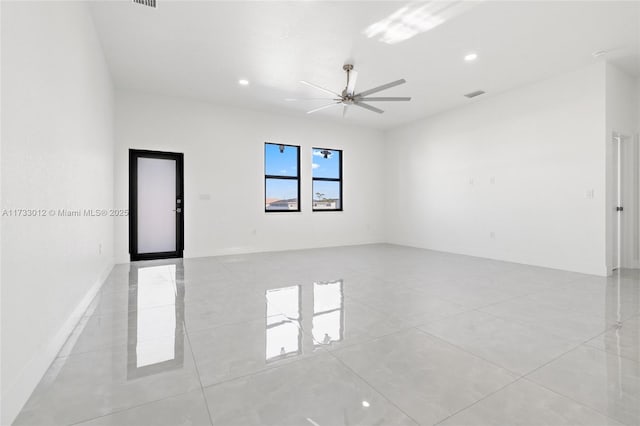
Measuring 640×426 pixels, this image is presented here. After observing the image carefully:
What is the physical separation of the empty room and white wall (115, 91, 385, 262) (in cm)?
4

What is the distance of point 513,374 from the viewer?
1682mm

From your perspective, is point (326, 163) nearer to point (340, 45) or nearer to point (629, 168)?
point (340, 45)

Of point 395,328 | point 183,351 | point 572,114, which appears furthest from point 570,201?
point 183,351

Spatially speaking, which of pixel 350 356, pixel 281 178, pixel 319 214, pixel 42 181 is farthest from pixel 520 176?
pixel 42 181

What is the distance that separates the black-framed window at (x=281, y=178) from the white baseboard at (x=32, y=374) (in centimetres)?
444

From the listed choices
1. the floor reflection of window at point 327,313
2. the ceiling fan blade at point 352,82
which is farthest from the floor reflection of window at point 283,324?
the ceiling fan blade at point 352,82

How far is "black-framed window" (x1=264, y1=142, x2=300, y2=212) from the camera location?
21.6 feet

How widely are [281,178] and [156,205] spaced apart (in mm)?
2537

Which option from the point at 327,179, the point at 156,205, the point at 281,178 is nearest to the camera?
the point at 156,205

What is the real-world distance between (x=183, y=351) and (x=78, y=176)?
6.34 feet

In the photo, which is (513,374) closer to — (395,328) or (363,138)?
(395,328)

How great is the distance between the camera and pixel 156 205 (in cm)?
564

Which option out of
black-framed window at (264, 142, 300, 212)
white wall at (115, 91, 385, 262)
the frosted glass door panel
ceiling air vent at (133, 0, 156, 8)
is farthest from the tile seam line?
black-framed window at (264, 142, 300, 212)

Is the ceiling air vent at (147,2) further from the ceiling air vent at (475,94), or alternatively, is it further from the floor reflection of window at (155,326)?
Answer: the ceiling air vent at (475,94)
